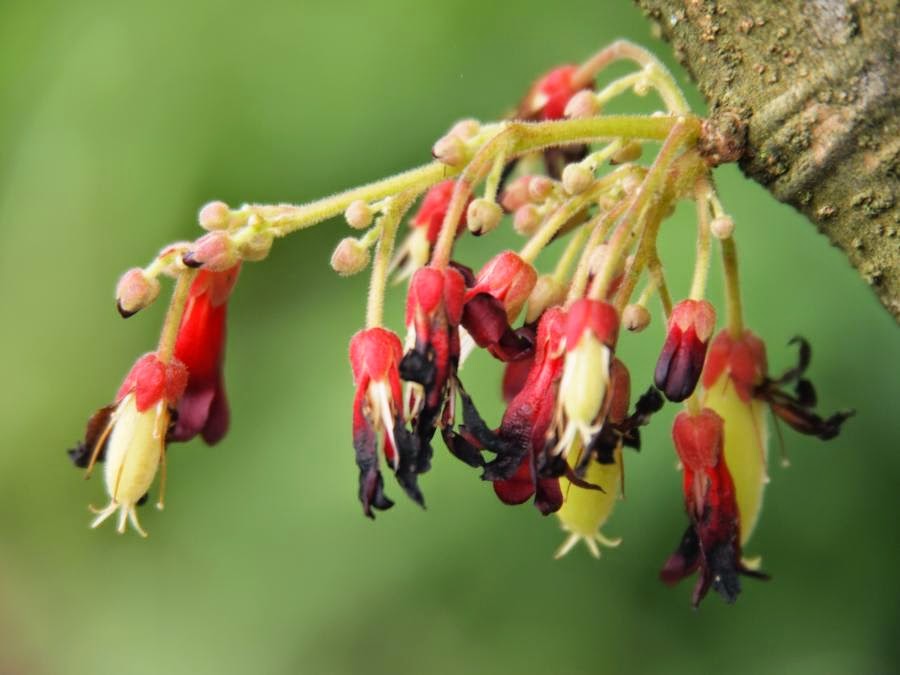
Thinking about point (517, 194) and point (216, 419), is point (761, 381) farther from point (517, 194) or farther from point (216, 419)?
point (216, 419)

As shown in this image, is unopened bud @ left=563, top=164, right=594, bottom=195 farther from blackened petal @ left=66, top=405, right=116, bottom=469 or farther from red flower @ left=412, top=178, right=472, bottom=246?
blackened petal @ left=66, top=405, right=116, bottom=469

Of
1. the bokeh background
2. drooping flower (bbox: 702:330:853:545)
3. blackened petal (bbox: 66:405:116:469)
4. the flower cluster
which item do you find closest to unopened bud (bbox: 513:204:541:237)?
the flower cluster

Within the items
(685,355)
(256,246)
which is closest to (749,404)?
(685,355)

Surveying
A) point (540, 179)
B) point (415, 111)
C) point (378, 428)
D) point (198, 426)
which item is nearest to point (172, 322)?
point (198, 426)

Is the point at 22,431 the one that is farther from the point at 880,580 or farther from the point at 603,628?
the point at 880,580

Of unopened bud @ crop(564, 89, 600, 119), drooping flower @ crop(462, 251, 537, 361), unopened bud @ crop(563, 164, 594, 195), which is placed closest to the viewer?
drooping flower @ crop(462, 251, 537, 361)

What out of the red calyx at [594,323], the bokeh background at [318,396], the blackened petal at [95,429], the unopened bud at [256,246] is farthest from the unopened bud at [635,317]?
the bokeh background at [318,396]
